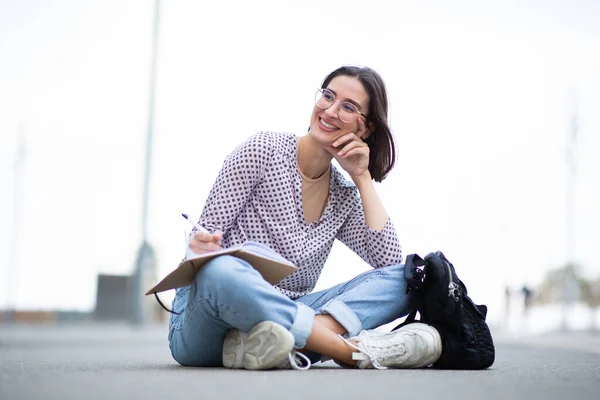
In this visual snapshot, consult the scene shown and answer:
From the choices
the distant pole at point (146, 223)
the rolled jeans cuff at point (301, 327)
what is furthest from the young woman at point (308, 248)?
the distant pole at point (146, 223)

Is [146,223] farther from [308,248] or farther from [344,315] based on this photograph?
[344,315]

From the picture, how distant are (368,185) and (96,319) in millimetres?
18933

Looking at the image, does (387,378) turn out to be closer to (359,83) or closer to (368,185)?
(368,185)

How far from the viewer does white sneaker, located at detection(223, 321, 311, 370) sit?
335 centimetres

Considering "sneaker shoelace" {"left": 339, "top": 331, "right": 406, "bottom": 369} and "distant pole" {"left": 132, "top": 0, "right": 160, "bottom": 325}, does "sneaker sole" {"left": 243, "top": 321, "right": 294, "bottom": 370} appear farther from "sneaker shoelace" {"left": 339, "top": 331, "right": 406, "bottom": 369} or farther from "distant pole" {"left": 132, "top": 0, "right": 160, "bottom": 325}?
"distant pole" {"left": 132, "top": 0, "right": 160, "bottom": 325}

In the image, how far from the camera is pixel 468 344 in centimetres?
387

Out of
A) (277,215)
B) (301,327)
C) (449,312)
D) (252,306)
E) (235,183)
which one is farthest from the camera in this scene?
(277,215)

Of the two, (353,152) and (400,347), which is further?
(353,152)

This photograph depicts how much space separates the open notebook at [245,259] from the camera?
342cm

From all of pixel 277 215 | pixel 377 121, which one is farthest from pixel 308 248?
pixel 377 121

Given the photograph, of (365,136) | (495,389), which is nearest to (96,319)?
(365,136)

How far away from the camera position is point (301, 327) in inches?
136

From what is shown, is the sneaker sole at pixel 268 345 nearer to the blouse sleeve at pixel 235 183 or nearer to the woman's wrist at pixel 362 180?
the blouse sleeve at pixel 235 183

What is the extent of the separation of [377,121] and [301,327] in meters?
1.27
